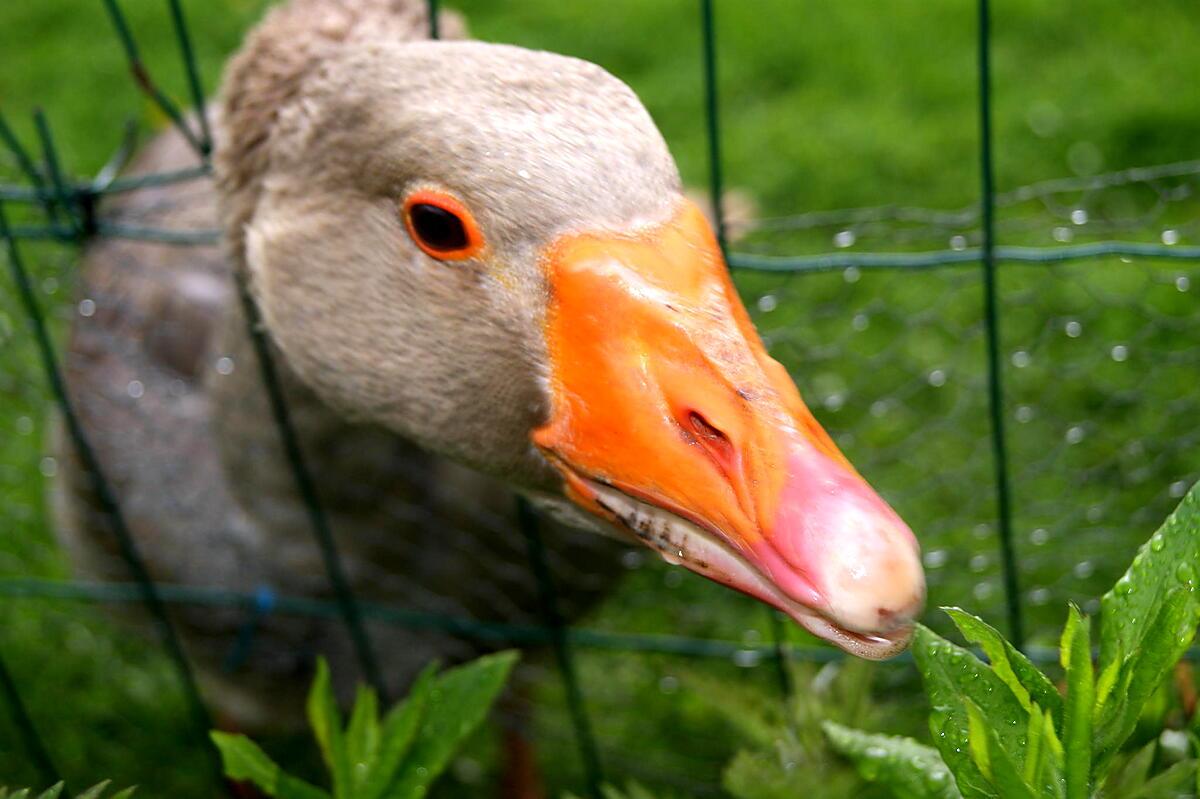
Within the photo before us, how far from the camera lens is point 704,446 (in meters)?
1.22

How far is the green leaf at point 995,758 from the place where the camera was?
39.5 inches

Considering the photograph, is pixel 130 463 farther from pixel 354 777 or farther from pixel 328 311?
pixel 354 777

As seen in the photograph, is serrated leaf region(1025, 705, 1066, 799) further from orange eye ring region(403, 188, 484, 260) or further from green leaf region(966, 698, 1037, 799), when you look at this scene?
orange eye ring region(403, 188, 484, 260)

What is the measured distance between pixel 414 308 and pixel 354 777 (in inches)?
21.2

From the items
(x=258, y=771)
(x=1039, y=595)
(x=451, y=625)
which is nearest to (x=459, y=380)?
(x=258, y=771)

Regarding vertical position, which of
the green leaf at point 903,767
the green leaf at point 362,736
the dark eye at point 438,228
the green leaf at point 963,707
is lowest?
the green leaf at point 362,736

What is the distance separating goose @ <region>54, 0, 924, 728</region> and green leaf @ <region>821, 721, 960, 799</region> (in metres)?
0.18

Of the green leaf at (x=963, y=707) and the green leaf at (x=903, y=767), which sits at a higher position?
the green leaf at (x=963, y=707)

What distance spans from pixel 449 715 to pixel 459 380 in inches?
15.1

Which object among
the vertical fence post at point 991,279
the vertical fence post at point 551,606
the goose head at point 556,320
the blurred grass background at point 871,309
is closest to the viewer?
the goose head at point 556,320

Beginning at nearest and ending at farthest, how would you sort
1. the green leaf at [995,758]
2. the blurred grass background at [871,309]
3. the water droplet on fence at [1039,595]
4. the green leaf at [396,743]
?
1. the green leaf at [995,758]
2. the green leaf at [396,743]
3. the water droplet on fence at [1039,595]
4. the blurred grass background at [871,309]

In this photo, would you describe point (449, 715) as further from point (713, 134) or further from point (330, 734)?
point (713, 134)

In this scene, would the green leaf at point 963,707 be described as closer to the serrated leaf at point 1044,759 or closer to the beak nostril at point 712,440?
the serrated leaf at point 1044,759

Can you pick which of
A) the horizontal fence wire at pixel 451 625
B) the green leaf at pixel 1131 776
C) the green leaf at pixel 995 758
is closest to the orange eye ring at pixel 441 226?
the green leaf at pixel 995 758
